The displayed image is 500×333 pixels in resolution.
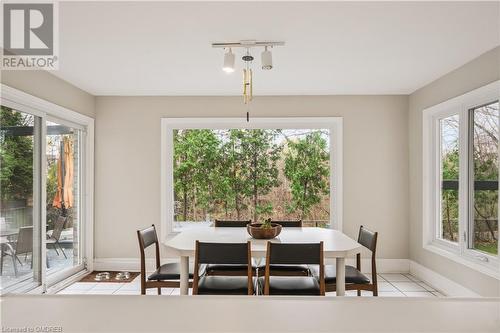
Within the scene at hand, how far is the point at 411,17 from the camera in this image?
2354 mm

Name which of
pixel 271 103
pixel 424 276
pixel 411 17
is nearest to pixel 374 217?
pixel 424 276

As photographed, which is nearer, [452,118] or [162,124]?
[452,118]

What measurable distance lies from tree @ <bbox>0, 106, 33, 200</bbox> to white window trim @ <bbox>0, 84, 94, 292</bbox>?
0.32 ft

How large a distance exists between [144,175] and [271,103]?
79.2 inches

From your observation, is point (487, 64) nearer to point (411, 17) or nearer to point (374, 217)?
point (411, 17)

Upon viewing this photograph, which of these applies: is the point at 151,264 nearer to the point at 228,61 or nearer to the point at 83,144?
the point at 83,144

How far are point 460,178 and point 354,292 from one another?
5.39ft

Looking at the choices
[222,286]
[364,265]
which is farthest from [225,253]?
[364,265]

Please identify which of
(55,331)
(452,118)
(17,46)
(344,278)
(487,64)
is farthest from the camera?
(452,118)

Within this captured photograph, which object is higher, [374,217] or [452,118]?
[452,118]

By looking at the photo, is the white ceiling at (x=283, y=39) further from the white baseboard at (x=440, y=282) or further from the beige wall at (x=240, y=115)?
the white baseboard at (x=440, y=282)

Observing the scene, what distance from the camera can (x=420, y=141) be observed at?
14.0 ft

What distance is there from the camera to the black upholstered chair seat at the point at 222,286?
2.40m

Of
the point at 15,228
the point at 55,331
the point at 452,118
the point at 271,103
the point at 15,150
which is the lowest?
the point at 15,228
